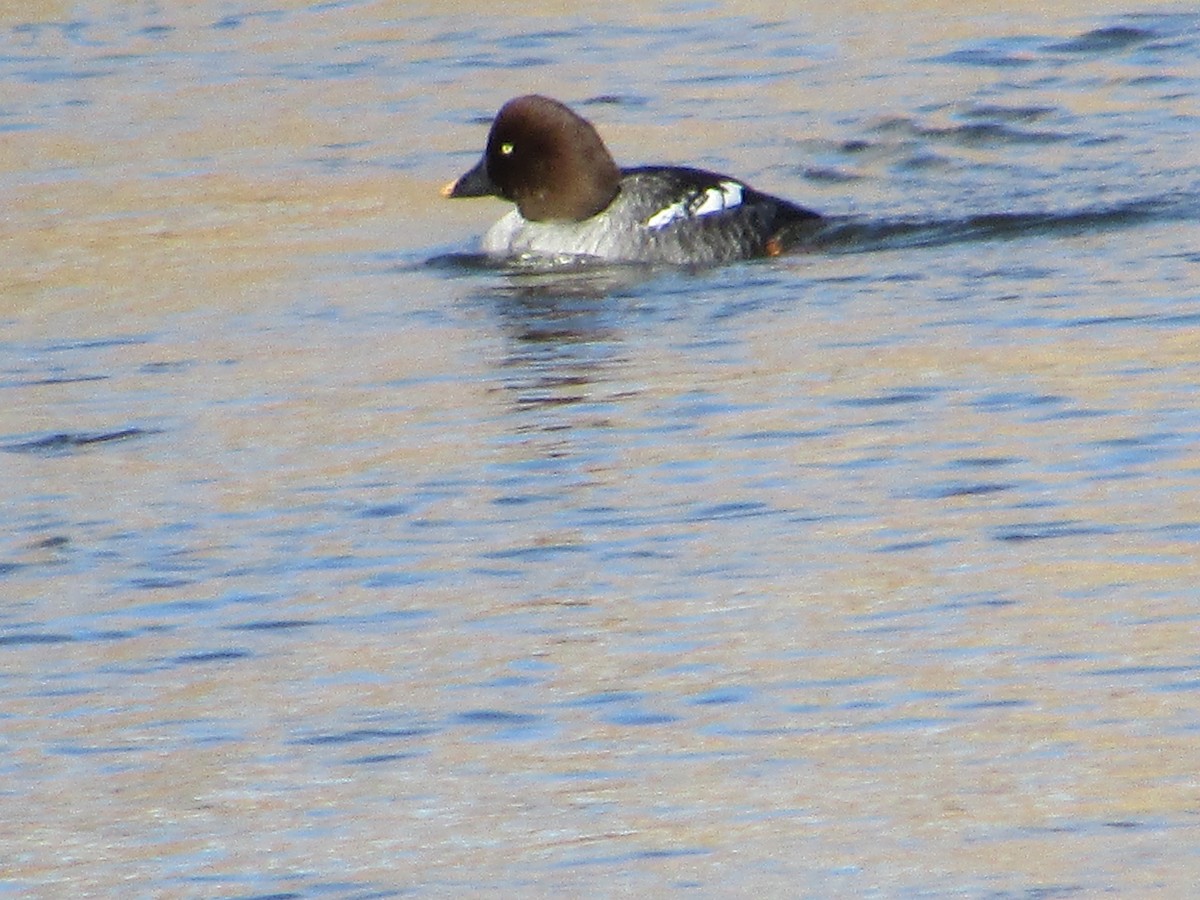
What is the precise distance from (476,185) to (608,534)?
19.4ft

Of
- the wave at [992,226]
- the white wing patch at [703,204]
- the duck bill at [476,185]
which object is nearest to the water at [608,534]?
the wave at [992,226]

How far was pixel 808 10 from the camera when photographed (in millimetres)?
19562

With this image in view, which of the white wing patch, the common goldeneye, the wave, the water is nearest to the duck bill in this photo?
the common goldeneye

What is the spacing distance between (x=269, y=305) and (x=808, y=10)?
29.4ft

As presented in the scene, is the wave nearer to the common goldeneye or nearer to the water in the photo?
the water

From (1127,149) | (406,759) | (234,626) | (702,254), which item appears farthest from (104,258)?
(406,759)

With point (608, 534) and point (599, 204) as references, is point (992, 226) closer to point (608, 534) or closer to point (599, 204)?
point (599, 204)

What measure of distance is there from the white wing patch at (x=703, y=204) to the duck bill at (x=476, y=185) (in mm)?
983

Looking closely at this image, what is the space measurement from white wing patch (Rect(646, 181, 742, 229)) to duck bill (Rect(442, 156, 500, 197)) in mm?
983

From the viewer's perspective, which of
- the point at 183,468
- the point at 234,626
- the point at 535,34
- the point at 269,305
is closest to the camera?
the point at 234,626

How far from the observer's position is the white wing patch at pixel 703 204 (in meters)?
12.5

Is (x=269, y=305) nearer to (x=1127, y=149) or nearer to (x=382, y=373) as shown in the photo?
(x=382, y=373)

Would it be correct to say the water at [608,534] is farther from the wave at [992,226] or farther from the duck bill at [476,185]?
the duck bill at [476,185]

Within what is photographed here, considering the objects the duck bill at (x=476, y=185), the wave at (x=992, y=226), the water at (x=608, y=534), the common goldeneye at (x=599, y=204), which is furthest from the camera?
the duck bill at (x=476, y=185)
